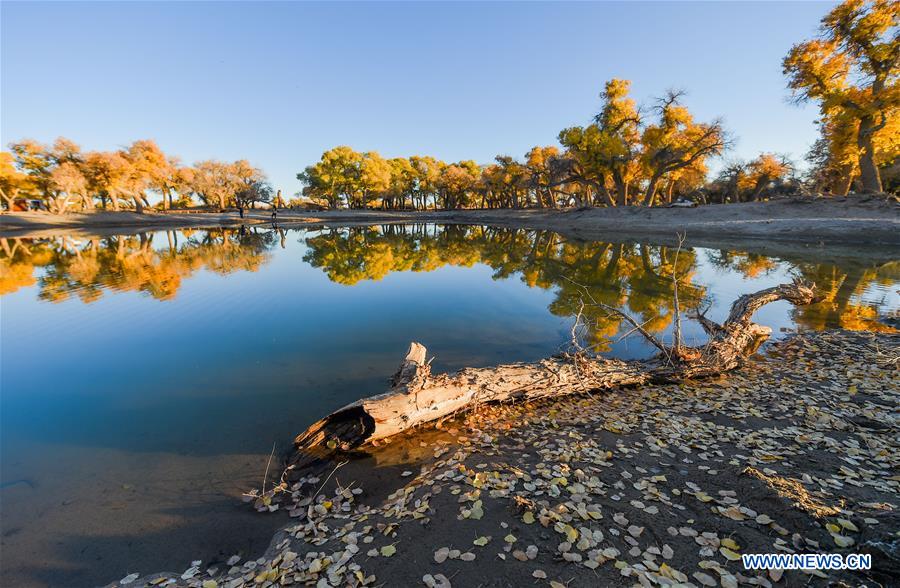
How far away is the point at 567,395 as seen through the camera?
21.6 ft

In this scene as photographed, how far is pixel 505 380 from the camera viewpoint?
6129mm

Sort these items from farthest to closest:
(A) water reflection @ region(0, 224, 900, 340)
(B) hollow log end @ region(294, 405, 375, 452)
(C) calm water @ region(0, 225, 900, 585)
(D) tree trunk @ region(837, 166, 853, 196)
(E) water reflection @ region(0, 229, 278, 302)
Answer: (D) tree trunk @ region(837, 166, 853, 196) → (E) water reflection @ region(0, 229, 278, 302) → (A) water reflection @ region(0, 224, 900, 340) → (B) hollow log end @ region(294, 405, 375, 452) → (C) calm water @ region(0, 225, 900, 585)

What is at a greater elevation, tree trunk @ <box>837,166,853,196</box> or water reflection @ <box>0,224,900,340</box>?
tree trunk @ <box>837,166,853,196</box>

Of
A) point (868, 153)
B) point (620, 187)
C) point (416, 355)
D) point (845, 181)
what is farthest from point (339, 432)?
point (845, 181)

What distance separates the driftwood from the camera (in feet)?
17.0

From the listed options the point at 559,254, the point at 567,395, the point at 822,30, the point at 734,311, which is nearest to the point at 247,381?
the point at 567,395

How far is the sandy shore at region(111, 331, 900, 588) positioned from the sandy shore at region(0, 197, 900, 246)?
17.5 meters

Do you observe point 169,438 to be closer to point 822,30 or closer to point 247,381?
point 247,381

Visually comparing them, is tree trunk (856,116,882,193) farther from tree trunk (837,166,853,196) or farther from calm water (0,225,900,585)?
calm water (0,225,900,585)

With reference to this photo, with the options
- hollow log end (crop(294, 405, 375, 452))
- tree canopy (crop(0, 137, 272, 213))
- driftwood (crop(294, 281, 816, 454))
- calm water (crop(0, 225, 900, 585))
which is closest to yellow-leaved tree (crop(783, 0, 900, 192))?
calm water (crop(0, 225, 900, 585))

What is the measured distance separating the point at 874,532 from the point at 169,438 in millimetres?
8428

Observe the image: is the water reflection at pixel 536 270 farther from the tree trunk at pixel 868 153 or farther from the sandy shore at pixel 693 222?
the tree trunk at pixel 868 153

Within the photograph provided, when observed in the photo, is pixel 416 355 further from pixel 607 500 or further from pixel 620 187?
pixel 620 187

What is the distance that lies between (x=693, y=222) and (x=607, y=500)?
41755mm
